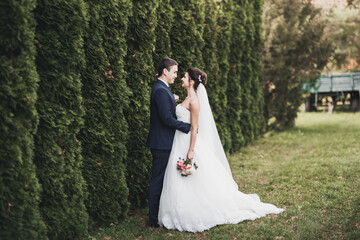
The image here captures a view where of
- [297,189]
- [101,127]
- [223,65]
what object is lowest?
[297,189]

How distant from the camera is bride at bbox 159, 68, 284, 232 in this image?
5074 millimetres

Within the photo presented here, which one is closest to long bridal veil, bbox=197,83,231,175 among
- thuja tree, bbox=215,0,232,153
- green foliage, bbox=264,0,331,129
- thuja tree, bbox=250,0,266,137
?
thuja tree, bbox=215,0,232,153

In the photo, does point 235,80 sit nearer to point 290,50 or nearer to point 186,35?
point 186,35

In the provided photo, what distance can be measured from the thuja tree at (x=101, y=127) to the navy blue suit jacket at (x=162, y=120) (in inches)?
19.6

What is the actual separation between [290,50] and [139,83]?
362 inches

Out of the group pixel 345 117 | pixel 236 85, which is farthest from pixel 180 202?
pixel 345 117

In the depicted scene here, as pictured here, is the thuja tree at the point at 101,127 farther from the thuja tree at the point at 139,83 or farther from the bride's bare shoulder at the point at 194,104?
the bride's bare shoulder at the point at 194,104

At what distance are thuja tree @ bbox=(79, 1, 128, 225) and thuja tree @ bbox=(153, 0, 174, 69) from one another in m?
1.40

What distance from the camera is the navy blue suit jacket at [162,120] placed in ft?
16.6

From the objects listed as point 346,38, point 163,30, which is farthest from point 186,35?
point 346,38

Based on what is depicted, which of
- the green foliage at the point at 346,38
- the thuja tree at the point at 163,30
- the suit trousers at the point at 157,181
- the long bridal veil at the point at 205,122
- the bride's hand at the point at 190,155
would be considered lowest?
the suit trousers at the point at 157,181

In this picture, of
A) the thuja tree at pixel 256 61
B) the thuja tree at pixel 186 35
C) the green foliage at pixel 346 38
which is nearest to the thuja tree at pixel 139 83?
the thuja tree at pixel 186 35

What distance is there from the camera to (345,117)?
17812 mm

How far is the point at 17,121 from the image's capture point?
3793mm
